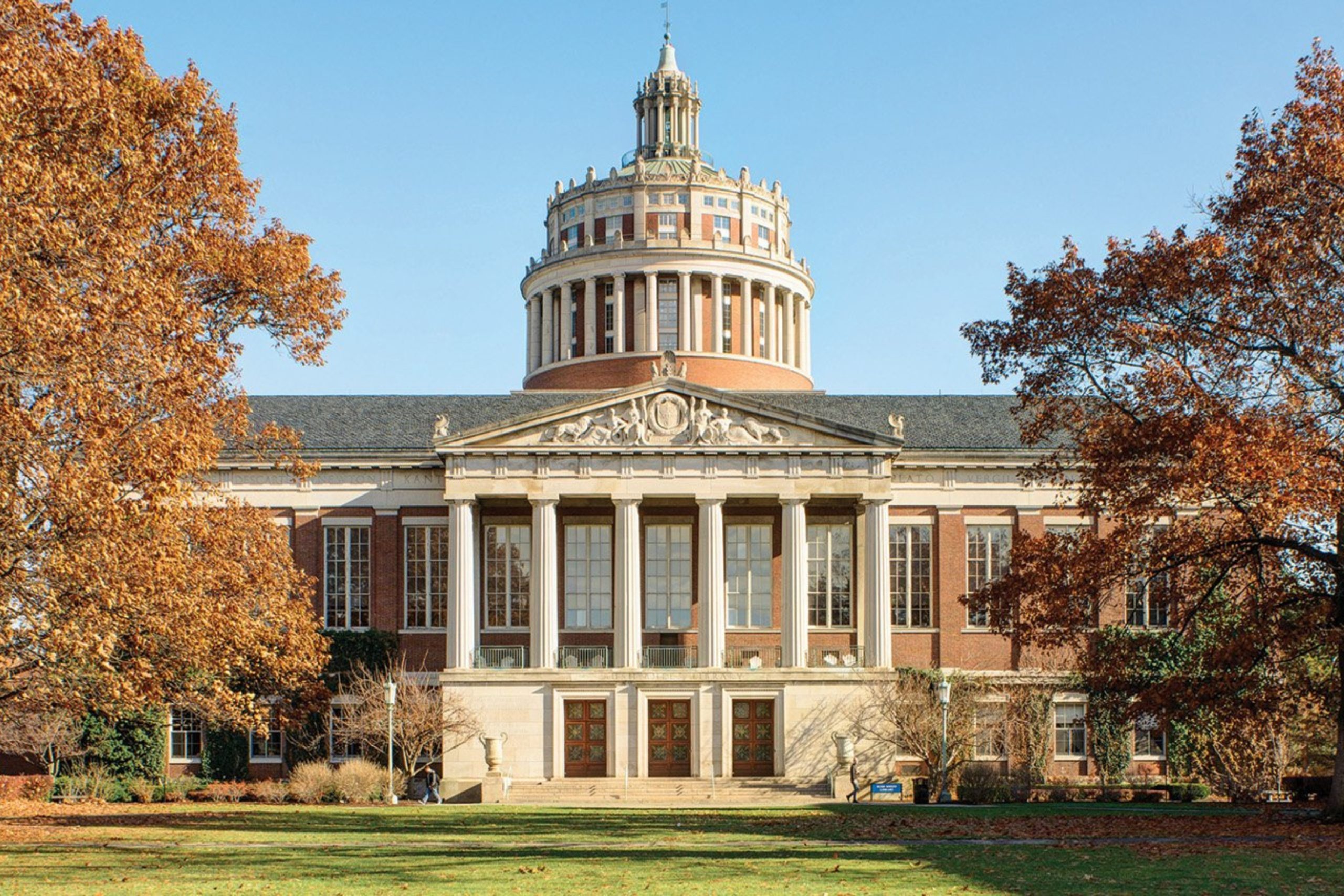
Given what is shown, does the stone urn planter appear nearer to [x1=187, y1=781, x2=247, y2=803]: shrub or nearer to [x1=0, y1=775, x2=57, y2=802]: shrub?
[x1=187, y1=781, x2=247, y2=803]: shrub

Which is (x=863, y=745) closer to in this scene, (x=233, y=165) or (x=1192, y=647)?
(x=1192, y=647)

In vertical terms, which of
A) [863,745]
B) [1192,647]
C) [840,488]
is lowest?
[863,745]

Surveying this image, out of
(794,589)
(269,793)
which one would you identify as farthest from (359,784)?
(794,589)

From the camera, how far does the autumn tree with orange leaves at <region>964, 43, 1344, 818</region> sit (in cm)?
2938

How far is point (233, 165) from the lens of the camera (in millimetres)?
32031

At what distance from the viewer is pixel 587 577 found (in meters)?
57.6

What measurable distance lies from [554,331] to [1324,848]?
5748 cm

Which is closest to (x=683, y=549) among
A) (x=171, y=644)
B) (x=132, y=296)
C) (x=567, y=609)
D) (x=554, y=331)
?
(x=567, y=609)

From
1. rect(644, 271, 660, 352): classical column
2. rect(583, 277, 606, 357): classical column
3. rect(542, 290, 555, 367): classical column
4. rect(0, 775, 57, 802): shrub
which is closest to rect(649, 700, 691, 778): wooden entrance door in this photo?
rect(0, 775, 57, 802): shrub

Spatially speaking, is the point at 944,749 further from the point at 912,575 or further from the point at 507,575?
the point at 507,575

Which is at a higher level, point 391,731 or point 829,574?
point 829,574

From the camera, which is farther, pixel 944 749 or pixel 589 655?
pixel 589 655

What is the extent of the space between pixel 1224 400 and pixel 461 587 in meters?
30.6

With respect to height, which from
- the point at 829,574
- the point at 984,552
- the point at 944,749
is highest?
the point at 984,552
